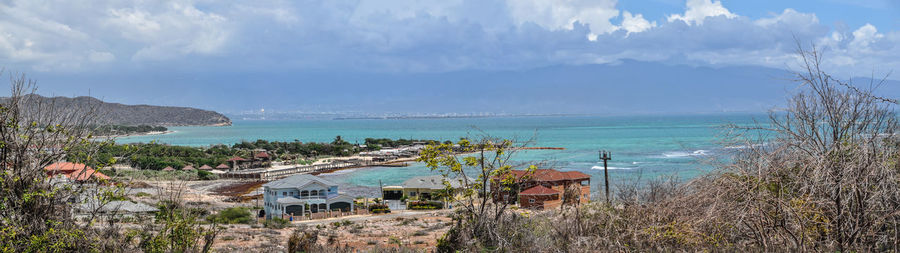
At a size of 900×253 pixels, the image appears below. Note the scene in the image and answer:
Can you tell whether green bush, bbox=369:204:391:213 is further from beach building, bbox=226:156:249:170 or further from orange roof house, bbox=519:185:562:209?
beach building, bbox=226:156:249:170

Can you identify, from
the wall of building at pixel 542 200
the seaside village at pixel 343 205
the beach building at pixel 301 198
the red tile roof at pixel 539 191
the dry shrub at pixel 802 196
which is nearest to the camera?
the dry shrub at pixel 802 196

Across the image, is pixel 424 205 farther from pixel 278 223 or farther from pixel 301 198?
pixel 278 223

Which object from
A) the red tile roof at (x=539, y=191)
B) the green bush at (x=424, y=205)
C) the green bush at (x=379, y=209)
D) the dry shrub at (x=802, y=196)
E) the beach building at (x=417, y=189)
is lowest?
the green bush at (x=424, y=205)

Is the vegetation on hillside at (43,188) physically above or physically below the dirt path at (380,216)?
above

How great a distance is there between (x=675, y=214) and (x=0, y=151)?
36.6 feet

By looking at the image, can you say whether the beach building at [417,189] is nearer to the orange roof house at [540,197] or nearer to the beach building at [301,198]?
the beach building at [301,198]

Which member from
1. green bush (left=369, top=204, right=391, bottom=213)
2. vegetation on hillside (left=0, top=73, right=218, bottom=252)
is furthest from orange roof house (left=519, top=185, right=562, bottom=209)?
vegetation on hillside (left=0, top=73, right=218, bottom=252)

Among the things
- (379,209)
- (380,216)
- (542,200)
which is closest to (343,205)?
(379,209)

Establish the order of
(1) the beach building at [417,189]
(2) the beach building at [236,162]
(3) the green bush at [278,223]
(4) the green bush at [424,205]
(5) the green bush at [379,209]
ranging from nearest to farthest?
(3) the green bush at [278,223]
(5) the green bush at [379,209]
(4) the green bush at [424,205]
(1) the beach building at [417,189]
(2) the beach building at [236,162]

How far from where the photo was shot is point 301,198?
104 ft

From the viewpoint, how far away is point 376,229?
981 inches

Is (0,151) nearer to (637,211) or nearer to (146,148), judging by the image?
(637,211)

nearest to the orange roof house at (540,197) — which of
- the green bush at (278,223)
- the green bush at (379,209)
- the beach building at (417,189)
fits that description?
the beach building at (417,189)

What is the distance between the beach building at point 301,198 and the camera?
30938 millimetres
